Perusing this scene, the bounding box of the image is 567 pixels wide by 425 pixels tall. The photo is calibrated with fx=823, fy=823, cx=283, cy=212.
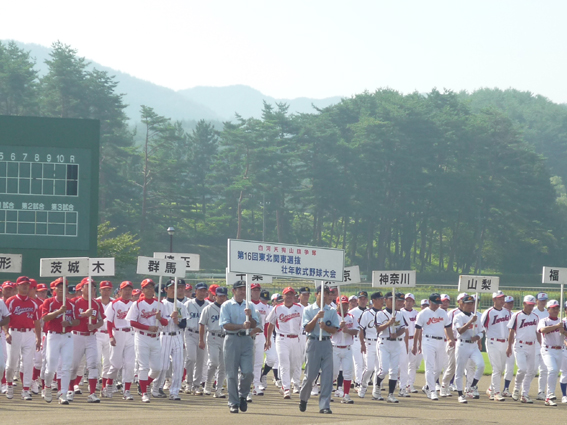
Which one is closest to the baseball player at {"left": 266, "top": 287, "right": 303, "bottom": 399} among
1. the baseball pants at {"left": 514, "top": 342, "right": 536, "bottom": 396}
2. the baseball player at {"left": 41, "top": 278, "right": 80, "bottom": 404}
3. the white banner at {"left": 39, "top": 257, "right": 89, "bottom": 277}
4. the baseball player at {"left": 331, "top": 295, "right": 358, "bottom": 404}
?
the baseball player at {"left": 331, "top": 295, "right": 358, "bottom": 404}

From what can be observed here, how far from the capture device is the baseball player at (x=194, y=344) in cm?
1559

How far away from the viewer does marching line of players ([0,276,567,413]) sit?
1364 centimetres

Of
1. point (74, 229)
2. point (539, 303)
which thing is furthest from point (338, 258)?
point (74, 229)

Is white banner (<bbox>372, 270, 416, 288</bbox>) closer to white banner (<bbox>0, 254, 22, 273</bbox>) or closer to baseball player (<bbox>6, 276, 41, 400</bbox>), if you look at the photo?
baseball player (<bbox>6, 276, 41, 400</bbox>)

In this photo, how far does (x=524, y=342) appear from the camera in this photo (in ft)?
49.8

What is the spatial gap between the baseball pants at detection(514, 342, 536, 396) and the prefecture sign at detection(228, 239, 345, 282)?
4422mm

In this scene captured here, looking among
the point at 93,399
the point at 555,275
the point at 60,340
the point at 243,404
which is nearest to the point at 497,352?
the point at 555,275

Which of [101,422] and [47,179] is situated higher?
[47,179]

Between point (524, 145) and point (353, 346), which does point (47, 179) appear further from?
point (524, 145)

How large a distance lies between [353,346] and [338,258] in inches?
148

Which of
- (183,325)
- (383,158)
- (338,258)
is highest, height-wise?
(383,158)

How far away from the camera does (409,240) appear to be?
3125 inches

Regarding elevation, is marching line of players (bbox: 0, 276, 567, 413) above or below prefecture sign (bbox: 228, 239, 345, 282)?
below

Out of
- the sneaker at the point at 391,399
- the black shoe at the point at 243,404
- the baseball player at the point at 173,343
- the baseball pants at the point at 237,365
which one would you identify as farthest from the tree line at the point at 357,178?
the black shoe at the point at 243,404
